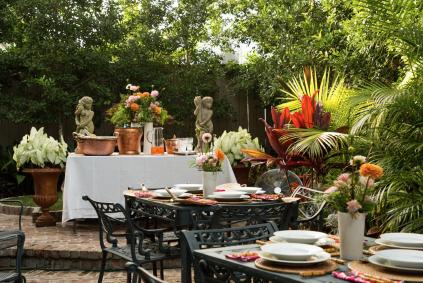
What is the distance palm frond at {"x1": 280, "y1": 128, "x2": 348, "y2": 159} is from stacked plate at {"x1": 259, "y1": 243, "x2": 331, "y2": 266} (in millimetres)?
3394

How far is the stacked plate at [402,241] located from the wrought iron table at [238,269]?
32 cm

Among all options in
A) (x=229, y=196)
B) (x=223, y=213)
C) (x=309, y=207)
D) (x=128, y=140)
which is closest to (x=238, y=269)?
(x=223, y=213)

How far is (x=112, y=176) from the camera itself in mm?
6613

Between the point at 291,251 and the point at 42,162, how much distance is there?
5180 millimetres

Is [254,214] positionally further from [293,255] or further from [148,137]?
[148,137]

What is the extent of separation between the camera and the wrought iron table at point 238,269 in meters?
2.02

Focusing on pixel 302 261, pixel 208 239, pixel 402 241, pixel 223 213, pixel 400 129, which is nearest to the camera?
pixel 302 261

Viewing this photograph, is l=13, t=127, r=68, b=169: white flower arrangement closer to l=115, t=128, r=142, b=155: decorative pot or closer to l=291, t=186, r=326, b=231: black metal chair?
l=115, t=128, r=142, b=155: decorative pot

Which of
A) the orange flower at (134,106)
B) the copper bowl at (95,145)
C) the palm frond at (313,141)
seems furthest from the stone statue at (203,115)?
the palm frond at (313,141)

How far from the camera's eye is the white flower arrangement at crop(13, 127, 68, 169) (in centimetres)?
688

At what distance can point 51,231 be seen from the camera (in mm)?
6816

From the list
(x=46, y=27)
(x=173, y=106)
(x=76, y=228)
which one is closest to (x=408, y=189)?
(x=76, y=228)

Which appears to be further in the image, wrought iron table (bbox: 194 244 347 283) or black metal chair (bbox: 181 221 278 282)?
black metal chair (bbox: 181 221 278 282)

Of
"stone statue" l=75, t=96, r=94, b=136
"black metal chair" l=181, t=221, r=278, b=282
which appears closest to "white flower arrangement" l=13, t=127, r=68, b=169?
"stone statue" l=75, t=96, r=94, b=136
